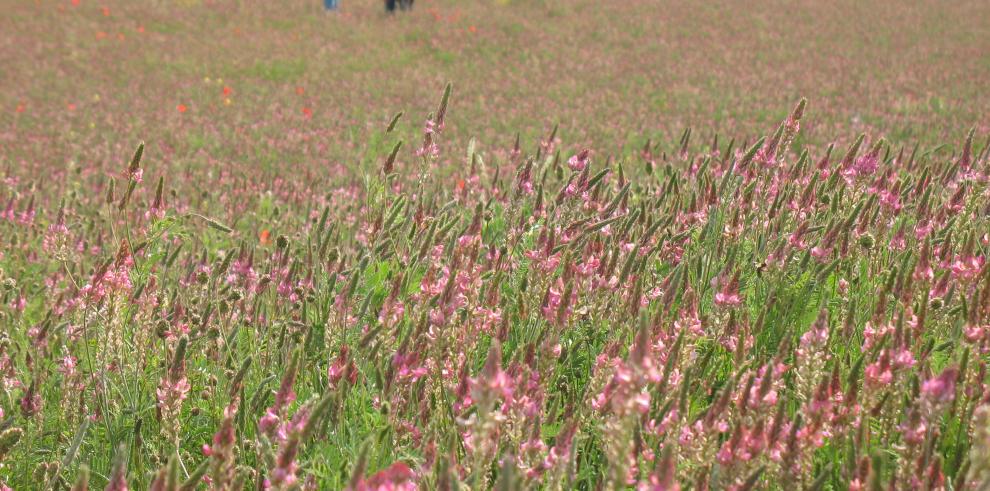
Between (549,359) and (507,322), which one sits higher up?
(507,322)

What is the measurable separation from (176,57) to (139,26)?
2851mm

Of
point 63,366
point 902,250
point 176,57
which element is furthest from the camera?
point 176,57

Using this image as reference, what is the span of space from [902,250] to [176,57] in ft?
51.1

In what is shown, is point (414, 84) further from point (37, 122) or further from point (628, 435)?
point (628, 435)

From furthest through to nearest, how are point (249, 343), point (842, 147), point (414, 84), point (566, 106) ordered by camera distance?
point (414, 84) < point (566, 106) < point (842, 147) < point (249, 343)

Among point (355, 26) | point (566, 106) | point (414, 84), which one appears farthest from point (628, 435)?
point (355, 26)

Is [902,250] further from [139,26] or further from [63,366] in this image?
[139,26]

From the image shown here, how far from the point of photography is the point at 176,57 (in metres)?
16.4

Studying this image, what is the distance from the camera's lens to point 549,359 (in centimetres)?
221

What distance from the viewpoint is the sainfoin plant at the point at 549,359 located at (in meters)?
1.68

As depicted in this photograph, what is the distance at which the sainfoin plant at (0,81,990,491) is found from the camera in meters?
1.68

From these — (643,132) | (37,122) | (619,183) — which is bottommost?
(37,122)

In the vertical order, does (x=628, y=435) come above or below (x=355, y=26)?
above

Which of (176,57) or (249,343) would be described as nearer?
(249,343)
